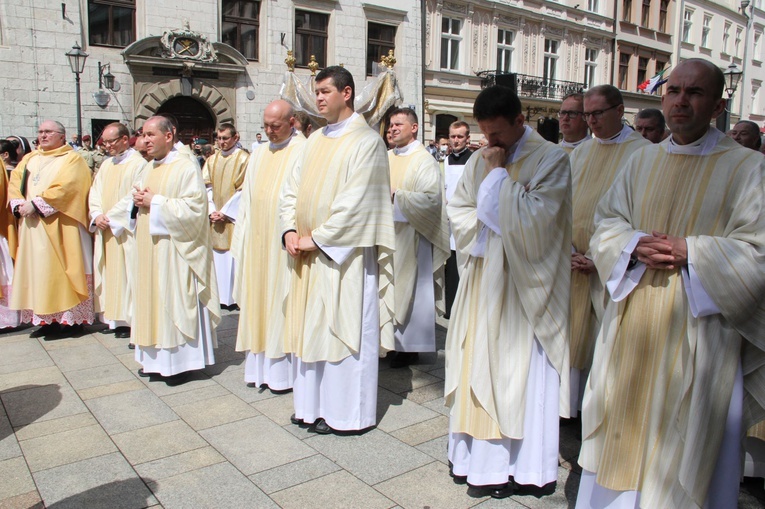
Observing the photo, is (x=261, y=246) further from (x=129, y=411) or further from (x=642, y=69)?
(x=642, y=69)

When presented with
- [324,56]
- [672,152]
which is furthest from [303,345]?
[324,56]

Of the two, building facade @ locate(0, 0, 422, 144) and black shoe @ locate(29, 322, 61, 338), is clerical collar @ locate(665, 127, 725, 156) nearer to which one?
black shoe @ locate(29, 322, 61, 338)

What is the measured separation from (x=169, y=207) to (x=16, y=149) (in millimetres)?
4131

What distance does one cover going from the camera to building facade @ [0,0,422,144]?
15.6 m

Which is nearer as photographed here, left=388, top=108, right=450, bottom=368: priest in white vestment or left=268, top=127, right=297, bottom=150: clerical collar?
left=268, top=127, right=297, bottom=150: clerical collar

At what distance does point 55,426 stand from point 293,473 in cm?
179

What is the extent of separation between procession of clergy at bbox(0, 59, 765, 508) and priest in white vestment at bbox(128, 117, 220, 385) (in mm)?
17

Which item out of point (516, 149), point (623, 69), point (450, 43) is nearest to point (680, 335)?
point (516, 149)

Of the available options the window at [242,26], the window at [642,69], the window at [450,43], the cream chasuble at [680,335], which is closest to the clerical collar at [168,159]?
the cream chasuble at [680,335]

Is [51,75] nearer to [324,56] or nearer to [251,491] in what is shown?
[324,56]

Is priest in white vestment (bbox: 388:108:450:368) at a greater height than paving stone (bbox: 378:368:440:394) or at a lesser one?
greater

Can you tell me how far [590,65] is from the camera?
3020 centimetres

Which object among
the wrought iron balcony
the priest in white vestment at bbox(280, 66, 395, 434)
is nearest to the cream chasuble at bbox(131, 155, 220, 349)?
the priest in white vestment at bbox(280, 66, 395, 434)

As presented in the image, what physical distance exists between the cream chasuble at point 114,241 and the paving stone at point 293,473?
285 centimetres
